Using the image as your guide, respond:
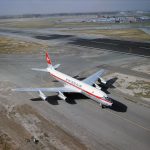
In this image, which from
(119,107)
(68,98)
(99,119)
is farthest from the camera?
(68,98)

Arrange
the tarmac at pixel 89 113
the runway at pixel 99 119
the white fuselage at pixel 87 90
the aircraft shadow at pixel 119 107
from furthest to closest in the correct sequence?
the aircraft shadow at pixel 119 107, the white fuselage at pixel 87 90, the tarmac at pixel 89 113, the runway at pixel 99 119

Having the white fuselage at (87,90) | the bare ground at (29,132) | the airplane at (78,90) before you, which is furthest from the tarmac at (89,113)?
the white fuselage at (87,90)

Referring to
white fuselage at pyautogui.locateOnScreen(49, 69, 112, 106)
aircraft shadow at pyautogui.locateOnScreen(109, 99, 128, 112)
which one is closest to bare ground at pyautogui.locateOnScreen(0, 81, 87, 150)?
white fuselage at pyautogui.locateOnScreen(49, 69, 112, 106)

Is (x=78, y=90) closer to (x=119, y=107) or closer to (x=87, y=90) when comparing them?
(x=87, y=90)

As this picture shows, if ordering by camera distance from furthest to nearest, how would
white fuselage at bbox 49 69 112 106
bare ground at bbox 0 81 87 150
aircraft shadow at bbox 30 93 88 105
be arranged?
aircraft shadow at bbox 30 93 88 105 < white fuselage at bbox 49 69 112 106 < bare ground at bbox 0 81 87 150

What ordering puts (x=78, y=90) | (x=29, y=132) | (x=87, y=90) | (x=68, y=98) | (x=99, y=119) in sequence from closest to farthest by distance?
(x=29, y=132)
(x=99, y=119)
(x=87, y=90)
(x=78, y=90)
(x=68, y=98)

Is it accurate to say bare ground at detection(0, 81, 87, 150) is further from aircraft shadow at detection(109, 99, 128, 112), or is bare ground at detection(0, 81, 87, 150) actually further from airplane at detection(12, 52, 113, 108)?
aircraft shadow at detection(109, 99, 128, 112)

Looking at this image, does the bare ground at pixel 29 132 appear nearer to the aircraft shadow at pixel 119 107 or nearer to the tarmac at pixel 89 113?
the tarmac at pixel 89 113

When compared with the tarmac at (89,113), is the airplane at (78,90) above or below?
above

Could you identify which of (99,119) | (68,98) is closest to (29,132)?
(99,119)

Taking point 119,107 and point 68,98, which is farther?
point 68,98

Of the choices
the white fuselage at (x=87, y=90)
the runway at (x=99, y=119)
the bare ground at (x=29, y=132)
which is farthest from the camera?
the white fuselage at (x=87, y=90)
